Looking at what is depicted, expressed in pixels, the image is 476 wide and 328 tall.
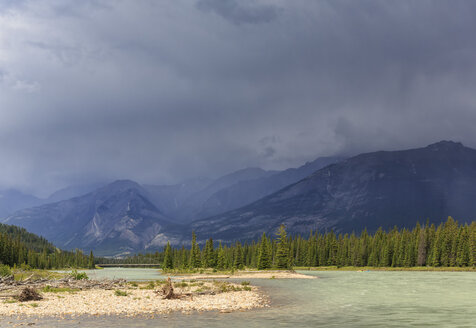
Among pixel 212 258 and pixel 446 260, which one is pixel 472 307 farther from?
pixel 446 260

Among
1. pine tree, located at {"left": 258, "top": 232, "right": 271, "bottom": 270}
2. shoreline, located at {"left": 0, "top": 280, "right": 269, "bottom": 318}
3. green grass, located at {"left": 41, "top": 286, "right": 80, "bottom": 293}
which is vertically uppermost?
shoreline, located at {"left": 0, "top": 280, "right": 269, "bottom": 318}

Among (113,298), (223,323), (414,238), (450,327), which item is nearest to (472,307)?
(450,327)

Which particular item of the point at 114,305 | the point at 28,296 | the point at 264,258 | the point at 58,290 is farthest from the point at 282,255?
the point at 28,296

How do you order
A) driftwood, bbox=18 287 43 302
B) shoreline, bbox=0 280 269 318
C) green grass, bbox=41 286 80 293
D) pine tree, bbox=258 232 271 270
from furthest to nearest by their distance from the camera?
pine tree, bbox=258 232 271 270 → green grass, bbox=41 286 80 293 → driftwood, bbox=18 287 43 302 → shoreline, bbox=0 280 269 318

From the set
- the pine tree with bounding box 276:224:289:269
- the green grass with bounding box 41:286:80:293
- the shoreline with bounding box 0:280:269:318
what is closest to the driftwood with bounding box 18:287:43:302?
the shoreline with bounding box 0:280:269:318

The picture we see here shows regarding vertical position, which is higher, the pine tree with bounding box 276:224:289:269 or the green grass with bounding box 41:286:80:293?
the green grass with bounding box 41:286:80:293

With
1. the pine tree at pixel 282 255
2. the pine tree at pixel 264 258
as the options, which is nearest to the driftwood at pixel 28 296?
the pine tree at pixel 282 255

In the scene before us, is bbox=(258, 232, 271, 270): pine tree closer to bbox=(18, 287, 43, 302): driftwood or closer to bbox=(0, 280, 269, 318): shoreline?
bbox=(0, 280, 269, 318): shoreline

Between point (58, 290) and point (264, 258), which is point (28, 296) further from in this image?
point (264, 258)

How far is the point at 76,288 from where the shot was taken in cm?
5562

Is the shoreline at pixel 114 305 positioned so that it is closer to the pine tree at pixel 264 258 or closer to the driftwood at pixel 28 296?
the driftwood at pixel 28 296

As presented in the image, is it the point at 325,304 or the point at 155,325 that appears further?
the point at 325,304

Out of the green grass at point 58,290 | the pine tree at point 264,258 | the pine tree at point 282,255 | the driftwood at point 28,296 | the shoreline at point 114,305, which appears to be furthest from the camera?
the pine tree at point 264,258

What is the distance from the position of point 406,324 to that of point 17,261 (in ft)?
587
